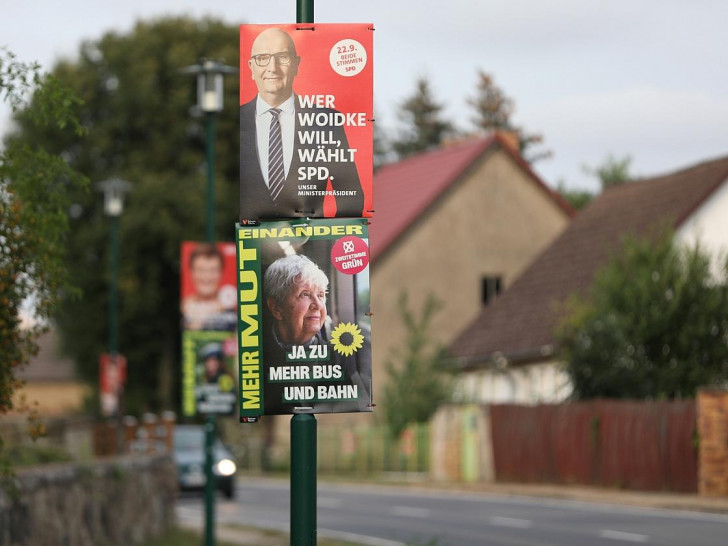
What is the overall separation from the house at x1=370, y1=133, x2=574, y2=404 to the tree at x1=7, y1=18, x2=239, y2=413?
20.6ft

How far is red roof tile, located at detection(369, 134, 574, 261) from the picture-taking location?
190 ft

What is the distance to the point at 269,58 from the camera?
8.40m

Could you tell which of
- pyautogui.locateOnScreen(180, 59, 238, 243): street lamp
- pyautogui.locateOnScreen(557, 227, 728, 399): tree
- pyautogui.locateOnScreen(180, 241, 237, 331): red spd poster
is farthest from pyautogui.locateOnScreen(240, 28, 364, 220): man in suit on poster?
pyautogui.locateOnScreen(557, 227, 728, 399): tree

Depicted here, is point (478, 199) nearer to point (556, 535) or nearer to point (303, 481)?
point (556, 535)

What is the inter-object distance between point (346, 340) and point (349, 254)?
0.44 m

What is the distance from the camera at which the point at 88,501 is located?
58.9 ft

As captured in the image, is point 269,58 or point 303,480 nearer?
point 303,480

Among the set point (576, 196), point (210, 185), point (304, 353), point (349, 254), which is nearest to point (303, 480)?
point (304, 353)

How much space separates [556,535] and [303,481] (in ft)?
48.3

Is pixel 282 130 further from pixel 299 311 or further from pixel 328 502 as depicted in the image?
pixel 328 502

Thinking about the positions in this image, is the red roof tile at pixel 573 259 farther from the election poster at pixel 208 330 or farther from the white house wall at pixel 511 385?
the election poster at pixel 208 330

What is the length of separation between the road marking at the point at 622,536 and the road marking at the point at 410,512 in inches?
232

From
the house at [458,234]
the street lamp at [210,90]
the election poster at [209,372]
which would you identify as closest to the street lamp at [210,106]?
the street lamp at [210,90]

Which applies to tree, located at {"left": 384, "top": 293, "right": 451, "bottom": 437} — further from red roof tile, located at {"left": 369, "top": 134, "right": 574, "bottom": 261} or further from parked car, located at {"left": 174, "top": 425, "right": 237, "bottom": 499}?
parked car, located at {"left": 174, "top": 425, "right": 237, "bottom": 499}
